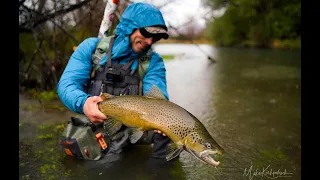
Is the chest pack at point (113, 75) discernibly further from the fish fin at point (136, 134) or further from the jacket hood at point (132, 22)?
the fish fin at point (136, 134)

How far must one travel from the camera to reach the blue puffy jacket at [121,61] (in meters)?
3.21

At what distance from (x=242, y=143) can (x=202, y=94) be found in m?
3.41

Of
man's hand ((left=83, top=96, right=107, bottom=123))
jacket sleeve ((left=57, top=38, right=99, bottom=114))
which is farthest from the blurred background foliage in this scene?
man's hand ((left=83, top=96, right=107, bottom=123))

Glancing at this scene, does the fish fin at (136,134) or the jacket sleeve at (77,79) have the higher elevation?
the jacket sleeve at (77,79)

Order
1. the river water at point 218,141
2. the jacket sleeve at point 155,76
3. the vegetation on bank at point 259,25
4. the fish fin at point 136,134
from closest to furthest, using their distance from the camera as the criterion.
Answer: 1. the fish fin at point 136,134
2. the river water at point 218,141
3. the jacket sleeve at point 155,76
4. the vegetation on bank at point 259,25

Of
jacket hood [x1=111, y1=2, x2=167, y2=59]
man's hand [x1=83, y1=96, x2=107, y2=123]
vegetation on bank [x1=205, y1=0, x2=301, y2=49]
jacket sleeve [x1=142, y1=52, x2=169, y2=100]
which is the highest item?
jacket hood [x1=111, y1=2, x2=167, y2=59]

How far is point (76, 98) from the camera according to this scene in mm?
3094

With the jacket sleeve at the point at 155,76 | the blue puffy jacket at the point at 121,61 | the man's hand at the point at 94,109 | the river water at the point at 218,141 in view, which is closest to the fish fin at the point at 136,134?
the man's hand at the point at 94,109

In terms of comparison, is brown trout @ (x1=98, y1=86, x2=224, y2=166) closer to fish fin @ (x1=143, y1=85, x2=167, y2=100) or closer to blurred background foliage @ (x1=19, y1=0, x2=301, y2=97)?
fish fin @ (x1=143, y1=85, x2=167, y2=100)

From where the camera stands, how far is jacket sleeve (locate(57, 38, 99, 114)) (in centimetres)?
312

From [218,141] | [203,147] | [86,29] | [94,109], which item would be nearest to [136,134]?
[94,109]

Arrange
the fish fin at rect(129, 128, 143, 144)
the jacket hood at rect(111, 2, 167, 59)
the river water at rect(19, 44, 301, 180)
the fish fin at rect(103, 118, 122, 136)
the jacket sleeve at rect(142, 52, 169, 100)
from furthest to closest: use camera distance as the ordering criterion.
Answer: the jacket sleeve at rect(142, 52, 169, 100) → the river water at rect(19, 44, 301, 180) → the jacket hood at rect(111, 2, 167, 59) → the fish fin at rect(103, 118, 122, 136) → the fish fin at rect(129, 128, 143, 144)

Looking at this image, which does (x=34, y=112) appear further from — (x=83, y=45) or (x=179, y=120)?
(x=179, y=120)
